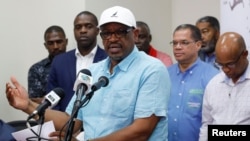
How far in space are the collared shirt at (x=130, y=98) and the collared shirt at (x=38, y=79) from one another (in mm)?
1939

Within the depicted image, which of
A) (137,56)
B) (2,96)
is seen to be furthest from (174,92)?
(2,96)

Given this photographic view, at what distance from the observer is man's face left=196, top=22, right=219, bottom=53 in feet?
12.4

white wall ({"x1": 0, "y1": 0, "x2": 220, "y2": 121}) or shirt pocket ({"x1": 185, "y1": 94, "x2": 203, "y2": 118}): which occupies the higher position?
white wall ({"x1": 0, "y1": 0, "x2": 220, "y2": 121})

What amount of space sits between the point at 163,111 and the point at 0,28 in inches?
117

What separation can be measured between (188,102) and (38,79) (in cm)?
172

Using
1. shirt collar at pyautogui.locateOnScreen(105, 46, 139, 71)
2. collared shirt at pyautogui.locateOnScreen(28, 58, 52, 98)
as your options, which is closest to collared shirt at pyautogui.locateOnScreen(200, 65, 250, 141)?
shirt collar at pyautogui.locateOnScreen(105, 46, 139, 71)

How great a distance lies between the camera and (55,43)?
4.28 metres

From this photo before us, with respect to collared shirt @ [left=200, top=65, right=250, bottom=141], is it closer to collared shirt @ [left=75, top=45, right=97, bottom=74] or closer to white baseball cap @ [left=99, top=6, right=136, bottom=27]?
white baseball cap @ [left=99, top=6, right=136, bottom=27]

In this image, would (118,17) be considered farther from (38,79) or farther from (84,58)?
Result: (38,79)

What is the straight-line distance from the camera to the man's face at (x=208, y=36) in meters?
3.77

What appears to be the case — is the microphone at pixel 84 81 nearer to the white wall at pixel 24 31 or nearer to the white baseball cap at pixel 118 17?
the white baseball cap at pixel 118 17

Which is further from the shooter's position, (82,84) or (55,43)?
(55,43)

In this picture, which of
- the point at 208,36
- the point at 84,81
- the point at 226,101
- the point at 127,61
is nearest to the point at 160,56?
the point at 208,36

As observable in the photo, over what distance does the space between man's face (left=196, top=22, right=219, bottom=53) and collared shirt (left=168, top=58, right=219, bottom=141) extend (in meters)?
0.59
